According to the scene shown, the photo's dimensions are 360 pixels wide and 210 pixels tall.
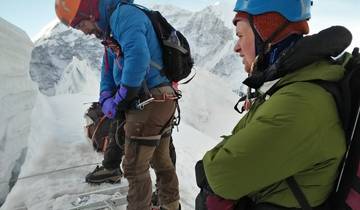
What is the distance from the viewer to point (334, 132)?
156 centimetres

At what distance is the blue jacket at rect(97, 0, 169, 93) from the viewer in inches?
124

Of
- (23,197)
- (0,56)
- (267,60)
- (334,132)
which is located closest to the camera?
(334,132)

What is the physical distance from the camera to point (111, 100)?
11.7 feet

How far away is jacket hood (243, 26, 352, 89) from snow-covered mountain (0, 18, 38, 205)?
160 inches

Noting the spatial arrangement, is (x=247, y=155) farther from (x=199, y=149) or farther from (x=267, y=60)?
(x=199, y=149)

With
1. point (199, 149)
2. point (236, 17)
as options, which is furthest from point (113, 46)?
point (199, 149)

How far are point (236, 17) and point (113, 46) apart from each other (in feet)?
5.46

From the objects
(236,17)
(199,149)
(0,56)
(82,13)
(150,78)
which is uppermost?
(236,17)

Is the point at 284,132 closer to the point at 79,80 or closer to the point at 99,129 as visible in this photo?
the point at 99,129

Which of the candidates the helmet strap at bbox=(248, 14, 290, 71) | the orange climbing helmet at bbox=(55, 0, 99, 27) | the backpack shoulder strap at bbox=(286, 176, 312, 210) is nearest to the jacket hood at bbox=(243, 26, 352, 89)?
the helmet strap at bbox=(248, 14, 290, 71)

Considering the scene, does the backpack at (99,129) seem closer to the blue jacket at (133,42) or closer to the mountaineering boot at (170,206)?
the mountaineering boot at (170,206)

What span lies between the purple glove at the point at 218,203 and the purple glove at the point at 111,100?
1.63 meters

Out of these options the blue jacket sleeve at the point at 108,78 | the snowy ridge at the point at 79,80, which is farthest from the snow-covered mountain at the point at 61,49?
the blue jacket sleeve at the point at 108,78

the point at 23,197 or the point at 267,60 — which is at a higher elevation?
the point at 267,60
